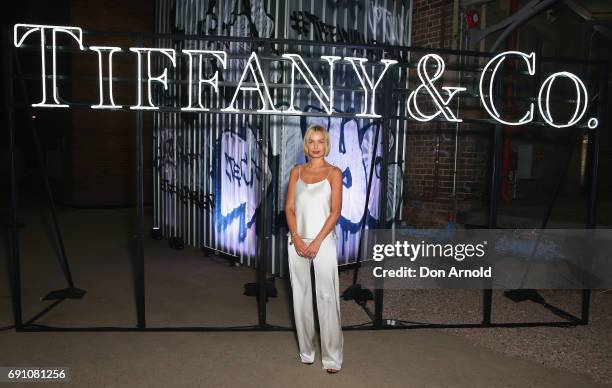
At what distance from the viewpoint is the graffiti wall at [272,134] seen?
6422mm

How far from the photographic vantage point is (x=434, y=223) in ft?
25.2

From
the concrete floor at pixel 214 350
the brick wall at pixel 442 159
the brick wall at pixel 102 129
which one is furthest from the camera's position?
the brick wall at pixel 102 129

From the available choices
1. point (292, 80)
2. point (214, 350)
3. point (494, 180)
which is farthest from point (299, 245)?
point (494, 180)

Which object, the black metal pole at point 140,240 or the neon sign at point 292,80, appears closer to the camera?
the neon sign at point 292,80

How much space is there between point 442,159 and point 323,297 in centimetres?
476

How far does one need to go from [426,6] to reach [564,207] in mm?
4298

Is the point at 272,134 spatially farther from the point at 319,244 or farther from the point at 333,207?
the point at 319,244

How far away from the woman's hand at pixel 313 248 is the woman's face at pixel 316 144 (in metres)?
0.70

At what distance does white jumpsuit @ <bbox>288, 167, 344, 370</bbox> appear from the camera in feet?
11.7

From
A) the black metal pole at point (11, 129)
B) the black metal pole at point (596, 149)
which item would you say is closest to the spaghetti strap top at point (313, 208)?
the black metal pole at point (11, 129)

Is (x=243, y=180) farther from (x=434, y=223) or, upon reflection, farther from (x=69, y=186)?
(x=69, y=186)

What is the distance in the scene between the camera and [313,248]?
352cm

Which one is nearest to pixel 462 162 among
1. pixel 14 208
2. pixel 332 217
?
pixel 332 217

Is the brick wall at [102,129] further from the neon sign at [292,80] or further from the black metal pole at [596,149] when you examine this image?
the black metal pole at [596,149]
